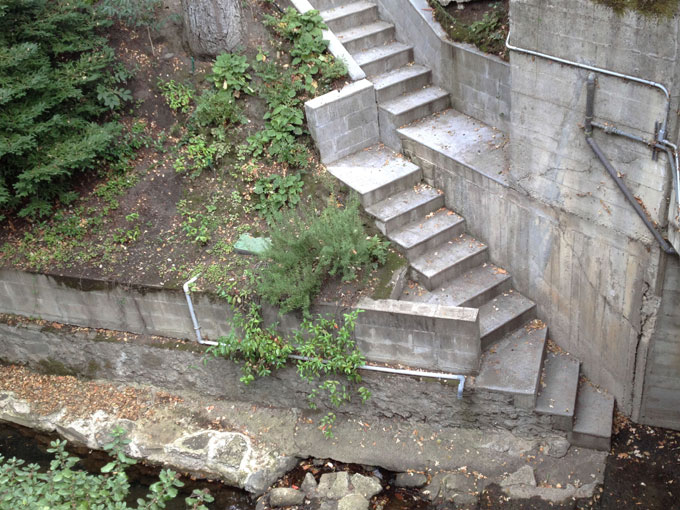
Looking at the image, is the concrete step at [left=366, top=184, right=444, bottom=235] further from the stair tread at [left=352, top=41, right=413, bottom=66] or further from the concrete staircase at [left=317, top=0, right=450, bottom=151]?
the stair tread at [left=352, top=41, right=413, bottom=66]

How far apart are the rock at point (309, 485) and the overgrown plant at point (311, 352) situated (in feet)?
1.83

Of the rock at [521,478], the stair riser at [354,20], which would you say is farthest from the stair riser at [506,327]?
the stair riser at [354,20]

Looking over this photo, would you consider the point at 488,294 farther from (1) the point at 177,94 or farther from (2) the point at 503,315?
(1) the point at 177,94

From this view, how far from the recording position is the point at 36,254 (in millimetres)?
9680

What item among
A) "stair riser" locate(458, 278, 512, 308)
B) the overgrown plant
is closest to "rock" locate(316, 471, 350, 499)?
the overgrown plant

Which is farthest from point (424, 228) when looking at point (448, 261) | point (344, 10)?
point (344, 10)

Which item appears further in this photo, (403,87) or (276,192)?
(403,87)

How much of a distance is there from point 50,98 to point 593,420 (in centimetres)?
808

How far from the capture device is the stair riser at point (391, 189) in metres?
9.27

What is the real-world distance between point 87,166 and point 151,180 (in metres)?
0.89

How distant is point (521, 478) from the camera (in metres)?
7.79

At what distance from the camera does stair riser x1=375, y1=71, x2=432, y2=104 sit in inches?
391

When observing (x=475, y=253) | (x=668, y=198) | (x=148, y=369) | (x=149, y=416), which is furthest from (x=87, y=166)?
(x=668, y=198)

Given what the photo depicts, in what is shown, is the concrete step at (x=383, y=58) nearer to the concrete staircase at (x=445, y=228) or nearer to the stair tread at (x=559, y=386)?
the concrete staircase at (x=445, y=228)
